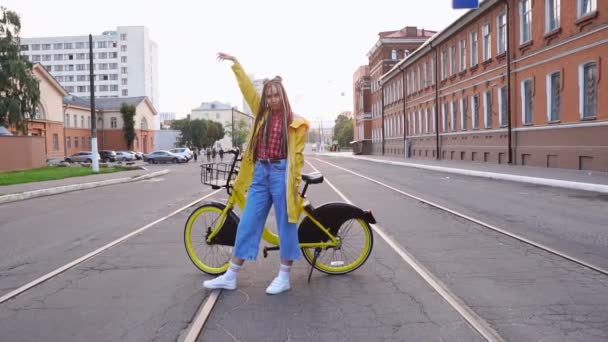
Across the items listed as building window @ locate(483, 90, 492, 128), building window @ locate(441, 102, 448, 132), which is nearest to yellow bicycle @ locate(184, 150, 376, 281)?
building window @ locate(483, 90, 492, 128)

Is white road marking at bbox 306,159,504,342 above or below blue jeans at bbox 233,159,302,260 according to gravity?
below

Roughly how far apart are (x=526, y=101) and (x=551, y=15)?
430 cm

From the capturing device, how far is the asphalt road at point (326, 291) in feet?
13.8

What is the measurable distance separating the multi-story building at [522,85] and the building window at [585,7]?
0.04m

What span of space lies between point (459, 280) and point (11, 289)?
14.2 feet

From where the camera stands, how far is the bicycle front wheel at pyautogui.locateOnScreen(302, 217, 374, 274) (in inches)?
226

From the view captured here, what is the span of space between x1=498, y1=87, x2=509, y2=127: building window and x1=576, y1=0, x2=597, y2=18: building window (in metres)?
8.05

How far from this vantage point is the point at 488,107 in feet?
108

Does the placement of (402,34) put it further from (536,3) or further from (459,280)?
(459,280)

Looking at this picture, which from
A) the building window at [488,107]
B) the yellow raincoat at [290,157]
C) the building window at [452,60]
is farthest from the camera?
the building window at [452,60]

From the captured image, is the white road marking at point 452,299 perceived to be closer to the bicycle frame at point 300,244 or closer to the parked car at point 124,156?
the bicycle frame at point 300,244

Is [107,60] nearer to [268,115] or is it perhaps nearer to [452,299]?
[268,115]

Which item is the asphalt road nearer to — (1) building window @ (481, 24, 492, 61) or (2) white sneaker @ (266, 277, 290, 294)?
(2) white sneaker @ (266, 277, 290, 294)

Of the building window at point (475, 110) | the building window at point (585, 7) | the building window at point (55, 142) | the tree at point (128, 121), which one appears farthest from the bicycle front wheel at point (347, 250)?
the tree at point (128, 121)
